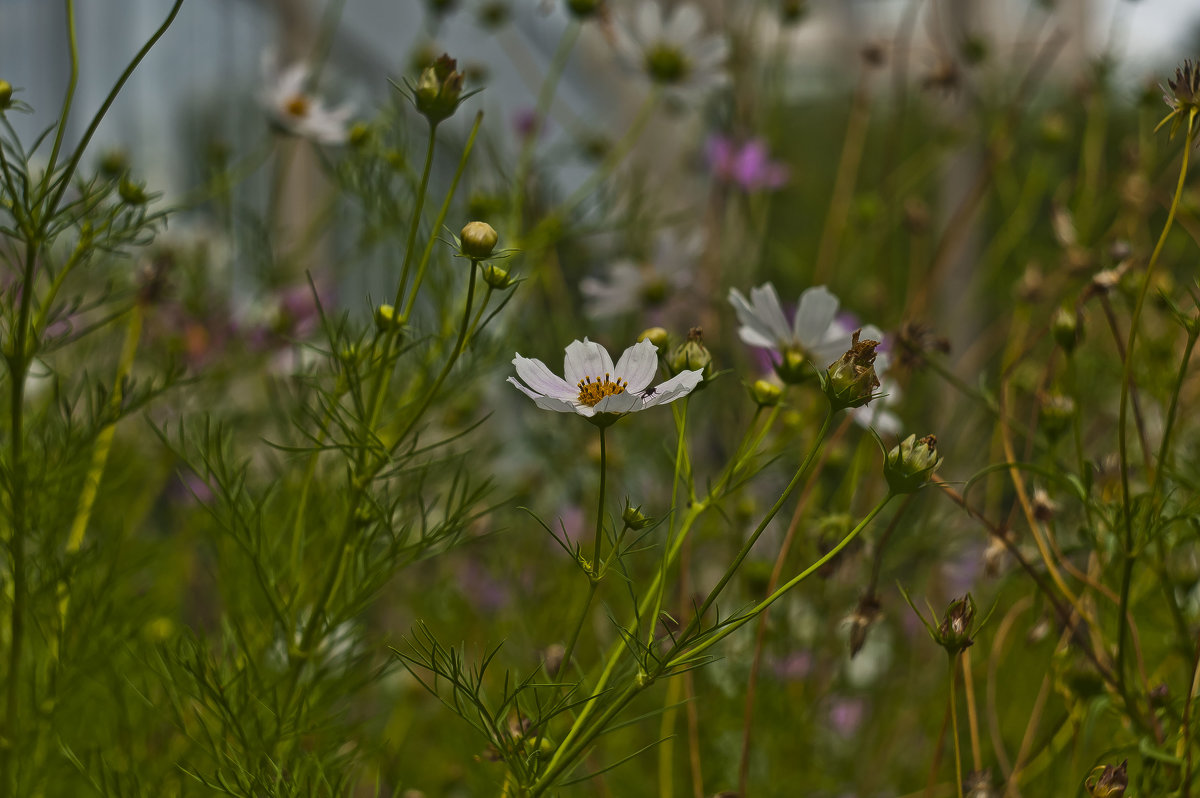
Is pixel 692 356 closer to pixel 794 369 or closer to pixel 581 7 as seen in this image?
pixel 794 369

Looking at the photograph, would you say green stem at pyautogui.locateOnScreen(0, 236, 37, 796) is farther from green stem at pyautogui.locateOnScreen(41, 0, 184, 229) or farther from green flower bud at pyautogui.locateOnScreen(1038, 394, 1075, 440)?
green flower bud at pyautogui.locateOnScreen(1038, 394, 1075, 440)

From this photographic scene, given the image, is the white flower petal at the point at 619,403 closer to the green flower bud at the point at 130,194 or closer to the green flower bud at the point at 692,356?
the green flower bud at the point at 692,356

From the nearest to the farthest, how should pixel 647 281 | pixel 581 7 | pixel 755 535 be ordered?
pixel 755 535
pixel 581 7
pixel 647 281

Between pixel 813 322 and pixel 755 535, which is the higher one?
pixel 813 322

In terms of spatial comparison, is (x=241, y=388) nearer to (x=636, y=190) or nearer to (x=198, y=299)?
(x=198, y=299)

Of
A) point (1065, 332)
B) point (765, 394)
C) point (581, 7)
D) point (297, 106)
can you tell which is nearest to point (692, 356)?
point (765, 394)

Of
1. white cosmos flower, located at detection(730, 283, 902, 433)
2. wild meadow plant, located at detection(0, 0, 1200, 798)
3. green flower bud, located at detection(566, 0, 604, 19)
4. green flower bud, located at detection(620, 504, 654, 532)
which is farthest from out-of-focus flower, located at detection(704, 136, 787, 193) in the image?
green flower bud, located at detection(620, 504, 654, 532)
